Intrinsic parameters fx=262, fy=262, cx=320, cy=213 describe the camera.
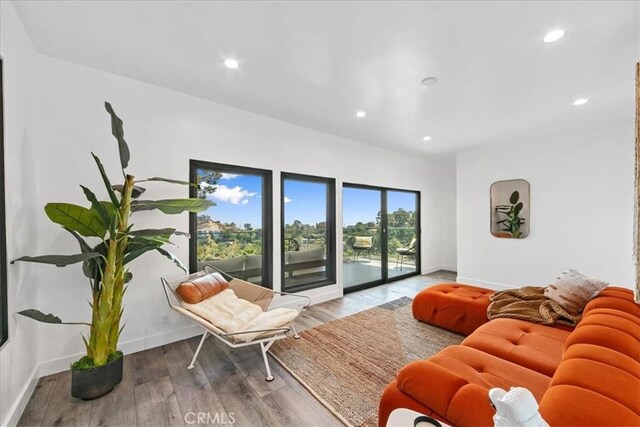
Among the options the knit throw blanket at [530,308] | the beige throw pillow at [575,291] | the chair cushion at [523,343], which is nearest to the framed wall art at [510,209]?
the knit throw blanket at [530,308]

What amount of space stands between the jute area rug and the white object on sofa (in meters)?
1.39

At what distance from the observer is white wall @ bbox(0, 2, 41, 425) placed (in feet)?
5.57

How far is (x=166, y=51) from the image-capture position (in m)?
2.19

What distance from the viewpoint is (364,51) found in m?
2.13

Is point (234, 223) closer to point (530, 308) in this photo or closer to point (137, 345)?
point (137, 345)

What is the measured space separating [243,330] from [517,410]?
209 centimetres

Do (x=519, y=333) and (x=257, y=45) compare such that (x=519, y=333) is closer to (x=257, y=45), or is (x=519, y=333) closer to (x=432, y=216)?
(x=257, y=45)

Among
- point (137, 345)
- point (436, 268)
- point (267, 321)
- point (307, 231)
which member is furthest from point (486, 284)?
point (137, 345)

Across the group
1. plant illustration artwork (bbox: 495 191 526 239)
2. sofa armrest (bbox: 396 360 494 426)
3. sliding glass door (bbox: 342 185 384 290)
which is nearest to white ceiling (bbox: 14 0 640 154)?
plant illustration artwork (bbox: 495 191 526 239)

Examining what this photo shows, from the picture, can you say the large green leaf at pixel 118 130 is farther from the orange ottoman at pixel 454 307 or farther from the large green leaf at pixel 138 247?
the orange ottoman at pixel 454 307

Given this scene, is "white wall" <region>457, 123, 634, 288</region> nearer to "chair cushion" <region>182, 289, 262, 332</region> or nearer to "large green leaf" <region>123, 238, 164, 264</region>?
"chair cushion" <region>182, 289, 262, 332</region>

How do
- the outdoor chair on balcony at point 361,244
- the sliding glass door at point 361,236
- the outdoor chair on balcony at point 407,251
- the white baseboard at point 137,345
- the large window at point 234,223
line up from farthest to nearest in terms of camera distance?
the outdoor chair on balcony at point 407,251 < the outdoor chair on balcony at point 361,244 < the sliding glass door at point 361,236 < the large window at point 234,223 < the white baseboard at point 137,345

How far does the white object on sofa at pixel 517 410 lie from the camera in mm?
595
